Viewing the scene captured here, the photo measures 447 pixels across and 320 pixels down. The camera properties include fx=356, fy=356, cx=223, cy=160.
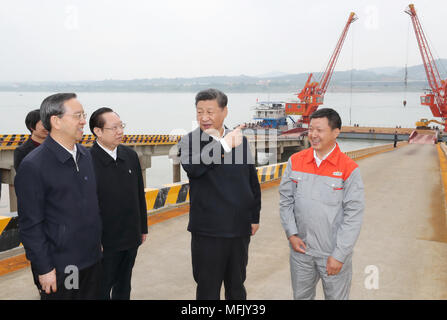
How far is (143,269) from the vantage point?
16.0 feet

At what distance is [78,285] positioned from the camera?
8.97 feet

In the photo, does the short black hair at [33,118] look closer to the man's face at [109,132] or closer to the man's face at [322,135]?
the man's face at [109,132]

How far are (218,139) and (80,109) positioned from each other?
1.10 m

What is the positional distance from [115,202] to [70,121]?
3.47 feet

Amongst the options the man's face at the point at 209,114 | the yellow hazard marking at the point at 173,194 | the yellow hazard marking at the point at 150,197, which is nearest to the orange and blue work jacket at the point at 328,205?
the man's face at the point at 209,114

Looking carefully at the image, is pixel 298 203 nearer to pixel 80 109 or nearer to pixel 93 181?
pixel 93 181

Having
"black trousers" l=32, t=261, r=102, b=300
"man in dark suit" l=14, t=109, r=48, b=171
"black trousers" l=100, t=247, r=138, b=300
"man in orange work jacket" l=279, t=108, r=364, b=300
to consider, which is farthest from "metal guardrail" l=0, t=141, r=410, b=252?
"man in orange work jacket" l=279, t=108, r=364, b=300

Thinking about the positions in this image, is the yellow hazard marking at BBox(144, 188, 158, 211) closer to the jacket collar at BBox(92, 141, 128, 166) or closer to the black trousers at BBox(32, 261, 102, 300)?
the jacket collar at BBox(92, 141, 128, 166)

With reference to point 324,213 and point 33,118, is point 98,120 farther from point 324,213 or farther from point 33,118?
point 324,213

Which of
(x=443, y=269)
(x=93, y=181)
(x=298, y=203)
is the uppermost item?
(x=93, y=181)

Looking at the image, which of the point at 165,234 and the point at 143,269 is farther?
the point at 165,234

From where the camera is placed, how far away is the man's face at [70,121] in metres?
2.67

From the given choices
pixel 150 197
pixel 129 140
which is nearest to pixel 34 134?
pixel 150 197
